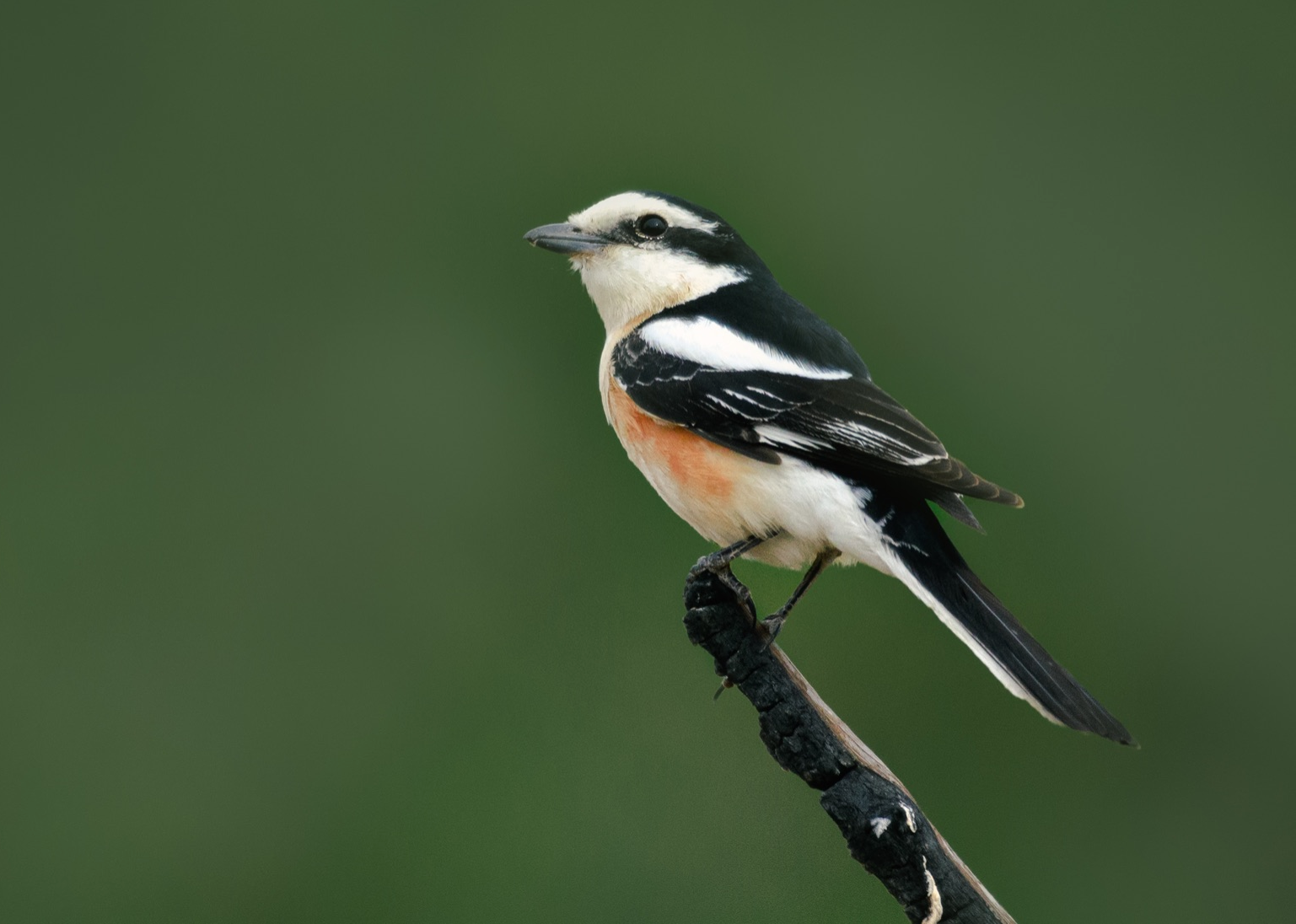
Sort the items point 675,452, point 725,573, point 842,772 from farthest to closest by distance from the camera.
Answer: point 675,452
point 725,573
point 842,772

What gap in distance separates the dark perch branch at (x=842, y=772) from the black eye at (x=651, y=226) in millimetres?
924

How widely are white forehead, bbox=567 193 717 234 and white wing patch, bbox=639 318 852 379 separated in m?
0.27

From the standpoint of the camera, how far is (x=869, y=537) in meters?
2.32

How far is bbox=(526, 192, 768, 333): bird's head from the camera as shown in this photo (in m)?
2.84

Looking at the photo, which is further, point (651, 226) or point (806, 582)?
point (651, 226)

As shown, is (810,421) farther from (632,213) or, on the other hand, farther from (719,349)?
(632,213)

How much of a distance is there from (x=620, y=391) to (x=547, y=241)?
41cm

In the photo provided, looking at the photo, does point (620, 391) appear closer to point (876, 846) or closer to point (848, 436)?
point (848, 436)

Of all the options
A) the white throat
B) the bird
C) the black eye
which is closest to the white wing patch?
the bird

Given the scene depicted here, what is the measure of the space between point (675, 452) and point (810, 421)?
28cm

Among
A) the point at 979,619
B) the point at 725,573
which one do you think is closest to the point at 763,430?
the point at 725,573

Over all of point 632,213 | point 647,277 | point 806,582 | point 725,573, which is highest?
point 632,213

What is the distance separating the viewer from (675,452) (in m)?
2.52

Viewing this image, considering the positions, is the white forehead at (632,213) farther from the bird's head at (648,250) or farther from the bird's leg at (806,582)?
the bird's leg at (806,582)
